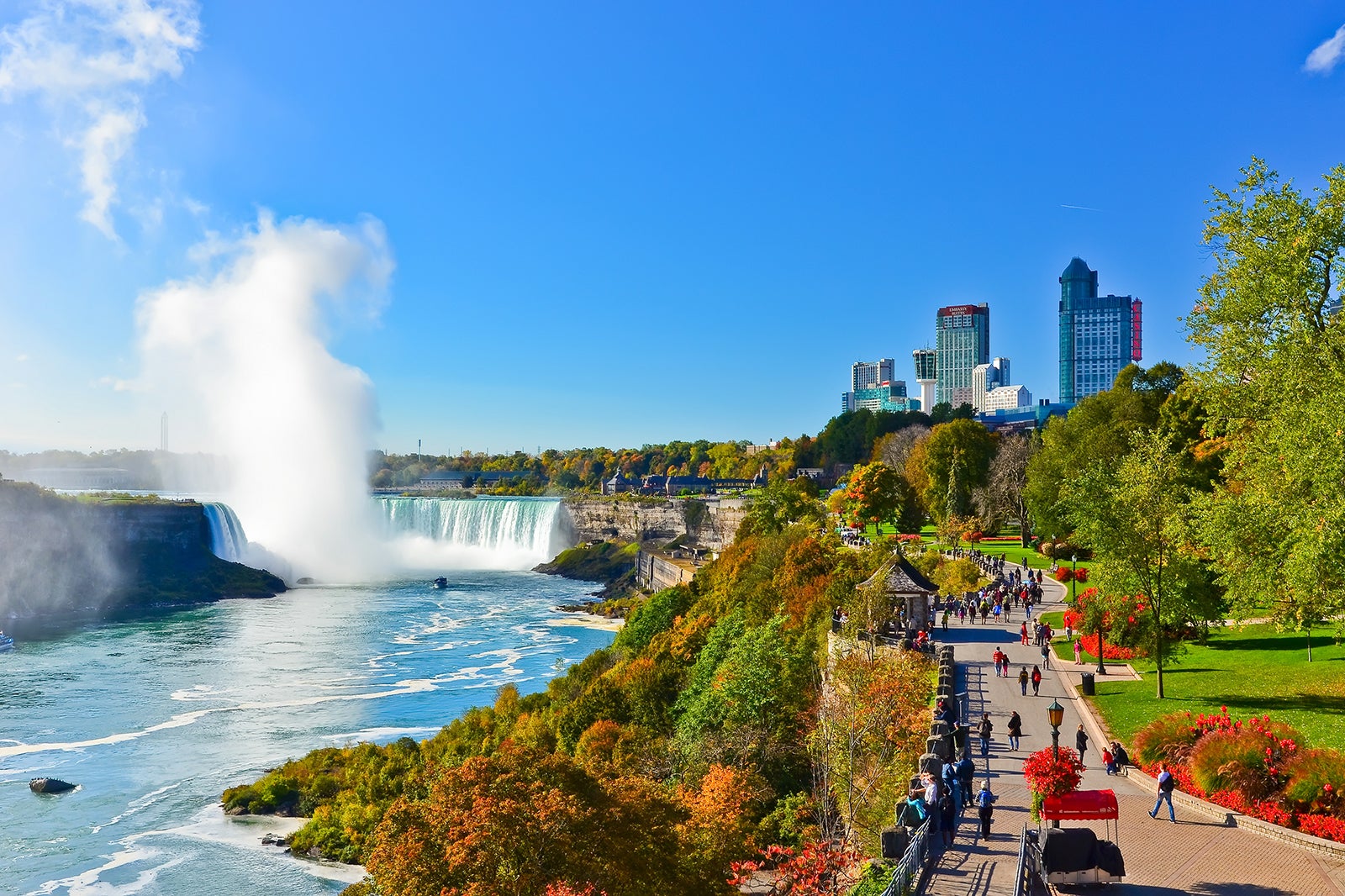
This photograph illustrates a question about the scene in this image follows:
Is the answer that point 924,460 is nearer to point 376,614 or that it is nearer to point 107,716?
point 376,614

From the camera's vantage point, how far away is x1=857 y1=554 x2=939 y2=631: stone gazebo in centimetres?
2859

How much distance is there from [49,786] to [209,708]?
9896 mm

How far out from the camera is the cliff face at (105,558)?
67562 mm

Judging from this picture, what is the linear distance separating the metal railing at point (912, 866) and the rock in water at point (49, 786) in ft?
92.4

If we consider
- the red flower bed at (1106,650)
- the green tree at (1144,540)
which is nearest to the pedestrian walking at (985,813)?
the green tree at (1144,540)

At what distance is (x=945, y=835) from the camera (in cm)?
1331

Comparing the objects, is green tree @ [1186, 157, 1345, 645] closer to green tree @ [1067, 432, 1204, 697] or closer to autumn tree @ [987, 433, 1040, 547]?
green tree @ [1067, 432, 1204, 697]

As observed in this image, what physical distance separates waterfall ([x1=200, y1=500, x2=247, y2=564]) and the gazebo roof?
69.2 m

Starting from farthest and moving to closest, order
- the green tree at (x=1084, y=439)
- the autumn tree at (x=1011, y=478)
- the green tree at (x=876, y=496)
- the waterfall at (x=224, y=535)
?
the waterfall at (x=224, y=535)
the green tree at (x=876, y=496)
the autumn tree at (x=1011, y=478)
the green tree at (x=1084, y=439)

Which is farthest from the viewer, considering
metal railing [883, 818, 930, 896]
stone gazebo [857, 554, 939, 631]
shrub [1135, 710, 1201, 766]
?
stone gazebo [857, 554, 939, 631]

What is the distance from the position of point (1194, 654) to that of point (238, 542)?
261 ft

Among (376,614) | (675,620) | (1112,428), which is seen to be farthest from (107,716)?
(1112,428)

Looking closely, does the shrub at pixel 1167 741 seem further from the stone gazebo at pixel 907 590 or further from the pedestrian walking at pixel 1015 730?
the stone gazebo at pixel 907 590

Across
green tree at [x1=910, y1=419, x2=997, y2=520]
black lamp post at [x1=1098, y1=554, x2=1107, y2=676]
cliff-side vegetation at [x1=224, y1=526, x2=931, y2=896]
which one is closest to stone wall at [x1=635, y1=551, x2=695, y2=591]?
cliff-side vegetation at [x1=224, y1=526, x2=931, y2=896]
